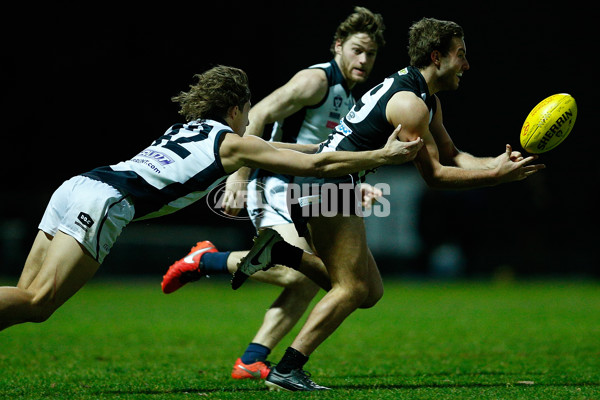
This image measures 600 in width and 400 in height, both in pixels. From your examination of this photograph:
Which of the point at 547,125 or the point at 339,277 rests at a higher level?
the point at 547,125

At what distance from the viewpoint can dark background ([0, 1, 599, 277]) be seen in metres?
18.5

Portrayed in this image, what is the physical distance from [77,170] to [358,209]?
1621cm

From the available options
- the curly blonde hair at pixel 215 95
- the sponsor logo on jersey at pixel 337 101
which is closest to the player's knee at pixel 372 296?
the curly blonde hair at pixel 215 95

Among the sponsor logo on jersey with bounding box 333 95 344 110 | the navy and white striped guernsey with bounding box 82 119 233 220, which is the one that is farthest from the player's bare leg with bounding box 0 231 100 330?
the sponsor logo on jersey with bounding box 333 95 344 110

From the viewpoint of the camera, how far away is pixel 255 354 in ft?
19.7

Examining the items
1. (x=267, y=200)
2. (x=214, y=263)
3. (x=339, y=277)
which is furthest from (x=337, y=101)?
(x=339, y=277)

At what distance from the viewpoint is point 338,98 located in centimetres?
682

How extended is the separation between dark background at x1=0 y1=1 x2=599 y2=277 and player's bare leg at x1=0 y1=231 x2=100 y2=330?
44.5ft

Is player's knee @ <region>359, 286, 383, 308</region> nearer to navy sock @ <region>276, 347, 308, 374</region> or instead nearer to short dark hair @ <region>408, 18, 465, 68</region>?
navy sock @ <region>276, 347, 308, 374</region>

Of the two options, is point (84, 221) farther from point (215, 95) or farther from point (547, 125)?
point (547, 125)

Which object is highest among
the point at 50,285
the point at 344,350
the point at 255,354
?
the point at 50,285

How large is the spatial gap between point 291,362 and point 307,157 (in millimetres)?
1291

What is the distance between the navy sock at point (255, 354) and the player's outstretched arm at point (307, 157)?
1.70m

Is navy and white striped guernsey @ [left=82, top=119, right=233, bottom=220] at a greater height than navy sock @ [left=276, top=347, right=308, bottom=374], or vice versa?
navy and white striped guernsey @ [left=82, top=119, right=233, bottom=220]
